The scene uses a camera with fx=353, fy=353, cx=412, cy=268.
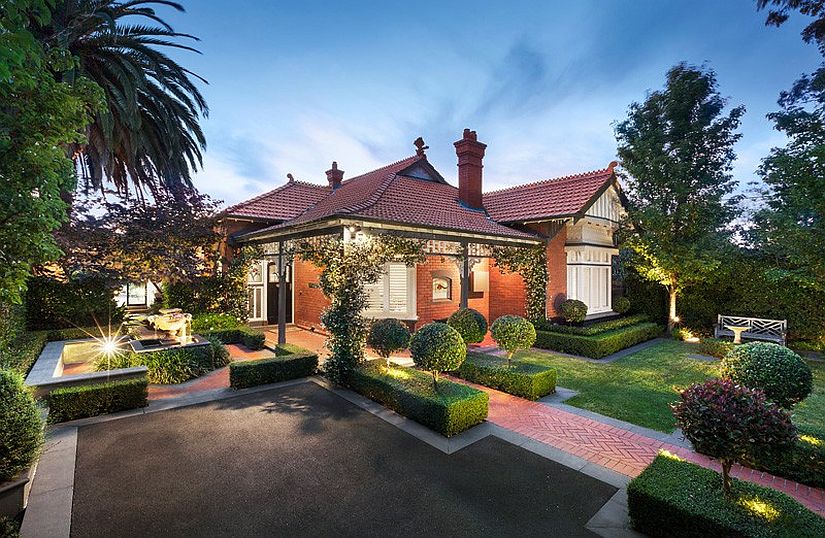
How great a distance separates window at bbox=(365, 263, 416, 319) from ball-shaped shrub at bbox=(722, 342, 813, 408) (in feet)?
32.0

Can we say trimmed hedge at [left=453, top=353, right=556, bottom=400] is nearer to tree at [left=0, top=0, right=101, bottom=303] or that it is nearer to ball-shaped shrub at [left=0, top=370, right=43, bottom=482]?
ball-shaped shrub at [left=0, top=370, right=43, bottom=482]

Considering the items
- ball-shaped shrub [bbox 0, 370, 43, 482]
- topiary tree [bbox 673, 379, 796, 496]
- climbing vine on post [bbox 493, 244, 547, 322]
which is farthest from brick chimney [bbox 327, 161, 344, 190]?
topiary tree [bbox 673, 379, 796, 496]

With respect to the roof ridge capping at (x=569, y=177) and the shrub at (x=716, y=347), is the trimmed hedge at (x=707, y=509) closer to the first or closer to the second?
the shrub at (x=716, y=347)

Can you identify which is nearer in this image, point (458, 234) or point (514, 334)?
point (514, 334)

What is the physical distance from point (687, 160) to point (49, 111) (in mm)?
18418

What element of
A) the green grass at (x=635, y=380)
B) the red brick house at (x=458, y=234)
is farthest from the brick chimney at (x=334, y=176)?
the green grass at (x=635, y=380)

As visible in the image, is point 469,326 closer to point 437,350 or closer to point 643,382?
point 437,350

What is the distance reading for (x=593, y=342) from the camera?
11469 millimetres

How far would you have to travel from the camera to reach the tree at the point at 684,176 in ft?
44.7

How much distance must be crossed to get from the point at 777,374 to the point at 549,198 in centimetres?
1064

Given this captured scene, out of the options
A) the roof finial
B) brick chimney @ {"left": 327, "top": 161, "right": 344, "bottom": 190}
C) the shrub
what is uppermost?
the roof finial

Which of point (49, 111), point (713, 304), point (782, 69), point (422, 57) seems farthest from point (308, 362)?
point (782, 69)

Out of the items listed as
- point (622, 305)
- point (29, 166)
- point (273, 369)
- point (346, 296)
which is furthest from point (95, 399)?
point (622, 305)

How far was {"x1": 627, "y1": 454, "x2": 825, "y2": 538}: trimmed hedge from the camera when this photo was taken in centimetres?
317
